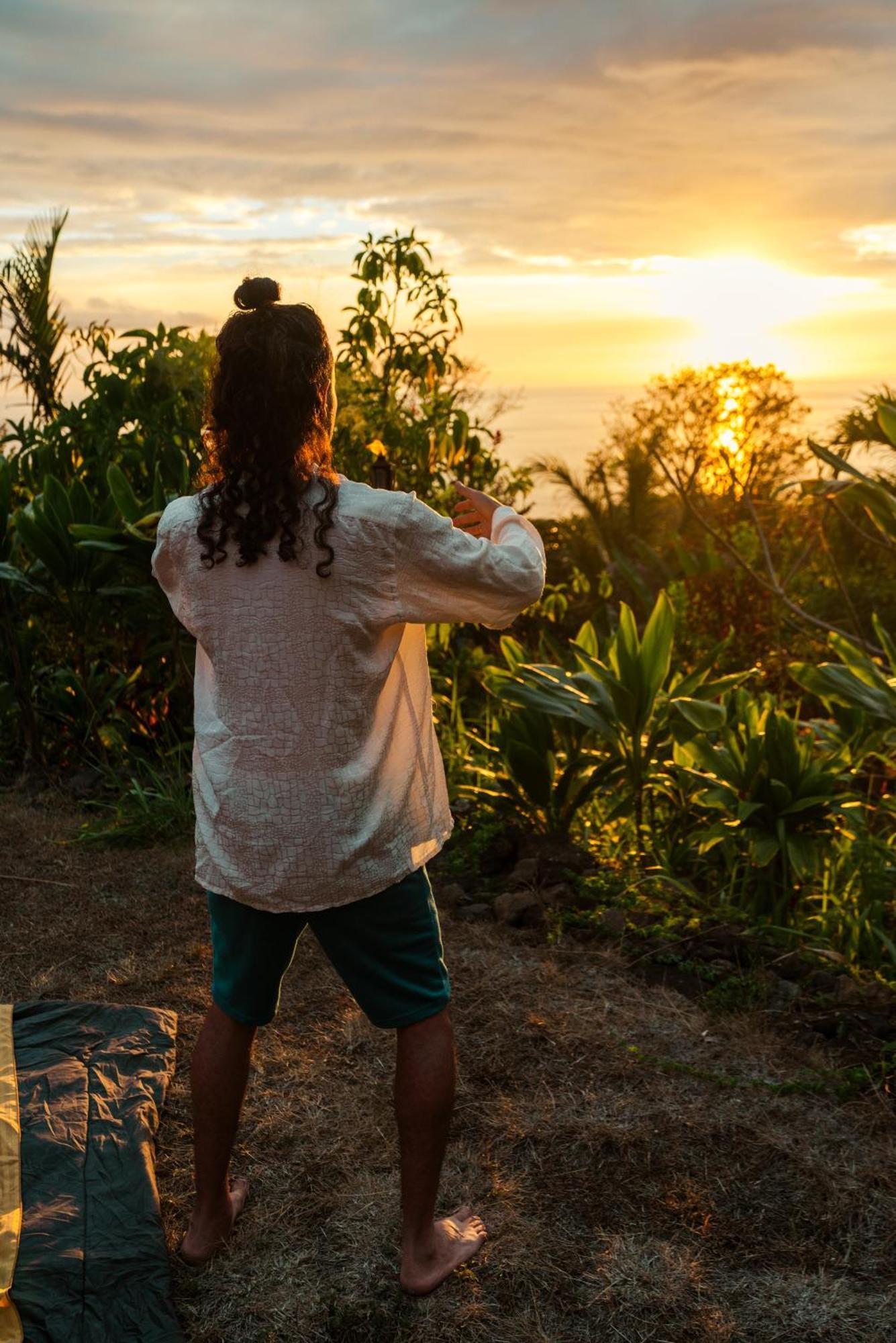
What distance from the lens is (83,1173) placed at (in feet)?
7.84

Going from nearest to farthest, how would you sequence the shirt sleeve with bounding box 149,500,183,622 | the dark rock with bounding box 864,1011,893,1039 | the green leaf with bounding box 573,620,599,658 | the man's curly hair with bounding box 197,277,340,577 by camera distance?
the man's curly hair with bounding box 197,277,340,577 < the shirt sleeve with bounding box 149,500,183,622 < the dark rock with bounding box 864,1011,893,1039 < the green leaf with bounding box 573,620,599,658

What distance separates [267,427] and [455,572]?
1.18 ft

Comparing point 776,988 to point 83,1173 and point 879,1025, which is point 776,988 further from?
point 83,1173

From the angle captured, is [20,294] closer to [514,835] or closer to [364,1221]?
[514,835]

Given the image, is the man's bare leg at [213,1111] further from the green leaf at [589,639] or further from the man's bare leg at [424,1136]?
the green leaf at [589,639]

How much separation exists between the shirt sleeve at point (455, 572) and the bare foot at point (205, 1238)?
1.20 m

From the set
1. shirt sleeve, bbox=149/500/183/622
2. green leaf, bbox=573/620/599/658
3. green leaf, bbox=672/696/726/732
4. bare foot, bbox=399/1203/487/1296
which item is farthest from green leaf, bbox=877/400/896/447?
bare foot, bbox=399/1203/487/1296

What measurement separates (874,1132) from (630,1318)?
87cm

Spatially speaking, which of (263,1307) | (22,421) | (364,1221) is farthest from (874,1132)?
(22,421)

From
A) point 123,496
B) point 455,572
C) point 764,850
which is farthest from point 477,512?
point 123,496

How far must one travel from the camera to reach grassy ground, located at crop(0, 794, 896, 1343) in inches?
82.8

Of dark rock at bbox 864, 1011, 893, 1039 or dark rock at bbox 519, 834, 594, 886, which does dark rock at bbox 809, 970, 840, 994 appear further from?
dark rock at bbox 519, 834, 594, 886

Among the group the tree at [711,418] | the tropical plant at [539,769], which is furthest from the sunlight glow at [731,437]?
the tropical plant at [539,769]

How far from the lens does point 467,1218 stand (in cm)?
231
